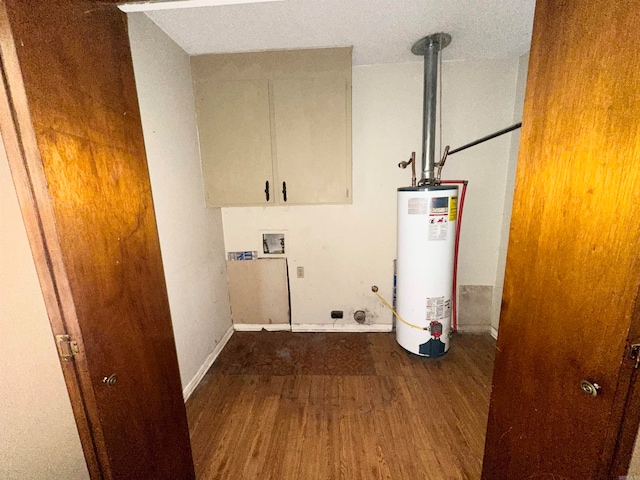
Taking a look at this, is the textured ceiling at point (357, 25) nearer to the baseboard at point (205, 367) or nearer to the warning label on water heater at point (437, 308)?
the warning label on water heater at point (437, 308)

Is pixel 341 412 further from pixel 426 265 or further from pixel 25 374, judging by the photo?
pixel 25 374

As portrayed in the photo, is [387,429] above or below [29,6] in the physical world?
below

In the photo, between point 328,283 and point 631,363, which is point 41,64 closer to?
point 631,363

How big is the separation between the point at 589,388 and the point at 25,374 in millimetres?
1480

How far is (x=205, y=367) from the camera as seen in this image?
2.01 metres

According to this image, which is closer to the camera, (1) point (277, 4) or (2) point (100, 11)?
(2) point (100, 11)

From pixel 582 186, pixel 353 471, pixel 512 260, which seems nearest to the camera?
pixel 582 186

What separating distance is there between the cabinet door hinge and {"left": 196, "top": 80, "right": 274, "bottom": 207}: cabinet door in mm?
1584

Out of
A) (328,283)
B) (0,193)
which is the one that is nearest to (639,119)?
(0,193)

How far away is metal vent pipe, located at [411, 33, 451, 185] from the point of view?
5.98ft

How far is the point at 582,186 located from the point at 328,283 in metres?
2.04

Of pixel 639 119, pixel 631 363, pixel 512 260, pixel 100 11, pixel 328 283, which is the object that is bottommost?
pixel 328 283

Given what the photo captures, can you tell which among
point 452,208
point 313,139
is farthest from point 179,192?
point 452,208

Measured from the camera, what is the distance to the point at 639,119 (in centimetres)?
54
